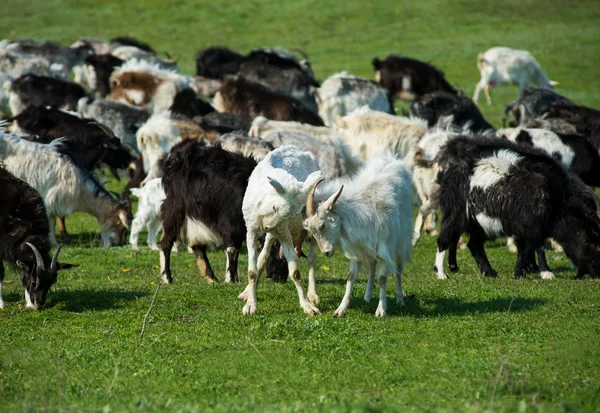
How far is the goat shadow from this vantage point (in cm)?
880

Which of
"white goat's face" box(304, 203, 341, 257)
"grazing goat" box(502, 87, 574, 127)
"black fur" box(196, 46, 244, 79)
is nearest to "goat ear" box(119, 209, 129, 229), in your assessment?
"white goat's face" box(304, 203, 341, 257)

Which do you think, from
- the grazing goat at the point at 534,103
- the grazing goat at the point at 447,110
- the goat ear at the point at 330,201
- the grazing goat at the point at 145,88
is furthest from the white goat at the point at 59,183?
the grazing goat at the point at 534,103

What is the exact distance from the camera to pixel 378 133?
1653cm

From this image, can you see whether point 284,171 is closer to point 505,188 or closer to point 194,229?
point 194,229

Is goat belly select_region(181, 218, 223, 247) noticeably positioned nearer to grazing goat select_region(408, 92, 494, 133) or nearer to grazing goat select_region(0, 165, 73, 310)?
grazing goat select_region(0, 165, 73, 310)

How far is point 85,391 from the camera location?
646 centimetres

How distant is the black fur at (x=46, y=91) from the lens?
22.7 metres

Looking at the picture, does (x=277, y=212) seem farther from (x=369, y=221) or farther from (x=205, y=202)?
(x=205, y=202)

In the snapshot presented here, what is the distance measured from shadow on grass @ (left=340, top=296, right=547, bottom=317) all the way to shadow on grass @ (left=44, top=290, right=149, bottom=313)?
8.08 feet

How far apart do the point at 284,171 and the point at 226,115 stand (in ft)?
35.2

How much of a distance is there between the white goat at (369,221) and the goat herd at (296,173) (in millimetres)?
20

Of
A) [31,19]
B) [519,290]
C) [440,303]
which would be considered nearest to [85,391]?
[440,303]

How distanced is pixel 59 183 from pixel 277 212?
6.83 m

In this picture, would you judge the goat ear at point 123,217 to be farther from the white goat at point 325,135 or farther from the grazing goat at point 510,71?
the grazing goat at point 510,71
